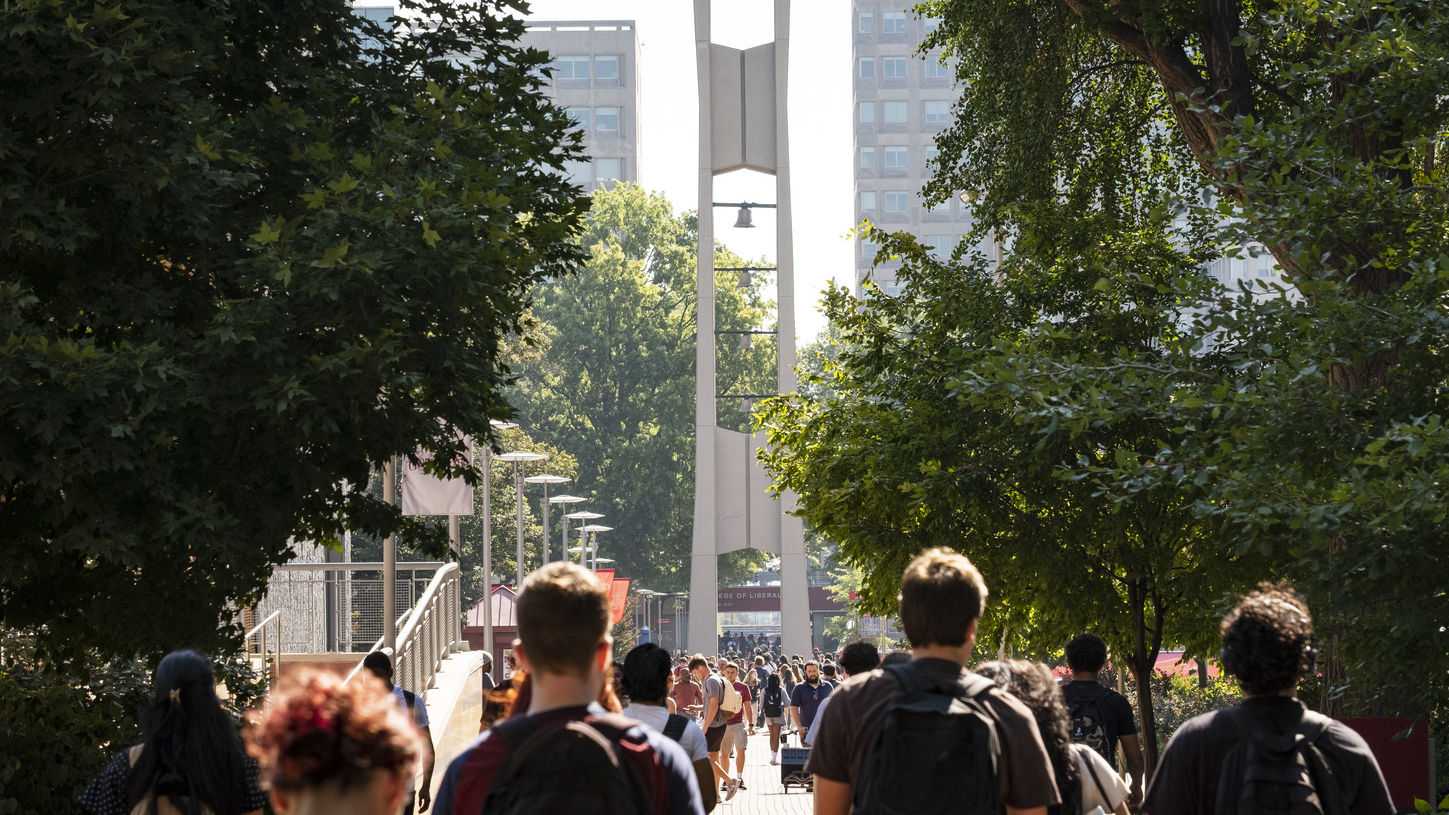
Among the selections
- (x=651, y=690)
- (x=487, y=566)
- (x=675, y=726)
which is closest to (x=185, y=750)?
(x=675, y=726)

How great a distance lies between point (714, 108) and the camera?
36.0 metres

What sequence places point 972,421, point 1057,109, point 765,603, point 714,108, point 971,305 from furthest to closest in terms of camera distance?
point 765,603 → point 714,108 → point 1057,109 → point 971,305 → point 972,421

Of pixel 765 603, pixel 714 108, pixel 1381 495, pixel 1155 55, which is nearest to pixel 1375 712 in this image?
pixel 1381 495

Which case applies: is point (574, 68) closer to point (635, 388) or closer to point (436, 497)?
point (635, 388)

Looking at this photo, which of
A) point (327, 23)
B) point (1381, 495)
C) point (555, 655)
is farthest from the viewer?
point (327, 23)

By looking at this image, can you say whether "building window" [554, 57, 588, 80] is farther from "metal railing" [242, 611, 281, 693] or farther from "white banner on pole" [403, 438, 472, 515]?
"white banner on pole" [403, 438, 472, 515]

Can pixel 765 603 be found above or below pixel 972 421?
below

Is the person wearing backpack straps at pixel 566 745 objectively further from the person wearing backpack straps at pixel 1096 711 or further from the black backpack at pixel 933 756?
the person wearing backpack straps at pixel 1096 711

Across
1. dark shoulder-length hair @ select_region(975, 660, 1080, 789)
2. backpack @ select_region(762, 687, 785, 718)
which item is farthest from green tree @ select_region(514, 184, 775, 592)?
dark shoulder-length hair @ select_region(975, 660, 1080, 789)

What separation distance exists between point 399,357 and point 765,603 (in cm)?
9720

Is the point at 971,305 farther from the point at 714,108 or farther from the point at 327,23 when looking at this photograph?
the point at 714,108

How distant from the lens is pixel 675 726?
6.57 meters

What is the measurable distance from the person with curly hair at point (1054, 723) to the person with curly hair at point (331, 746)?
8.24 feet

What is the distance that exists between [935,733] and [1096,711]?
313 cm
